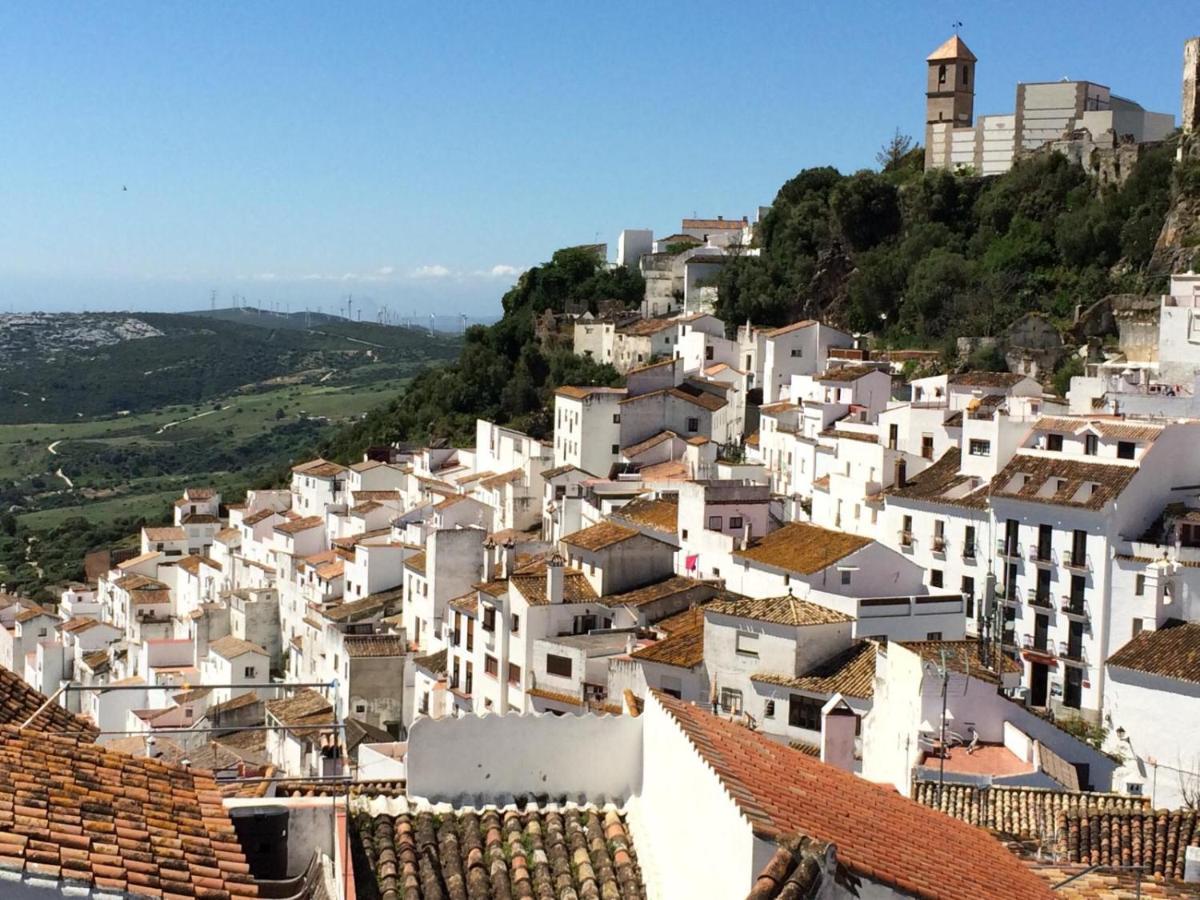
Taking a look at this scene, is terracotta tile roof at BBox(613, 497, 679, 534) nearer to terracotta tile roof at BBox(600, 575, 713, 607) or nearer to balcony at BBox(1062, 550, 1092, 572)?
terracotta tile roof at BBox(600, 575, 713, 607)

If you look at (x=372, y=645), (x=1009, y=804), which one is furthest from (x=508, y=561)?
(x=1009, y=804)

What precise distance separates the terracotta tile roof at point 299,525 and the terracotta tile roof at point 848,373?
17494 millimetres

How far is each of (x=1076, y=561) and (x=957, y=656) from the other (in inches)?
400

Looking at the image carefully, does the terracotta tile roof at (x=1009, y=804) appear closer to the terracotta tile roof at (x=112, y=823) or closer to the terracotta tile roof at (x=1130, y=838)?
the terracotta tile roof at (x=1130, y=838)

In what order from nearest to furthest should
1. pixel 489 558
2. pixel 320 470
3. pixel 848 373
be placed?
pixel 489 558
pixel 848 373
pixel 320 470

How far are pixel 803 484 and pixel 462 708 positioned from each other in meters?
14.0

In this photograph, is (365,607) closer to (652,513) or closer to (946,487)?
(652,513)

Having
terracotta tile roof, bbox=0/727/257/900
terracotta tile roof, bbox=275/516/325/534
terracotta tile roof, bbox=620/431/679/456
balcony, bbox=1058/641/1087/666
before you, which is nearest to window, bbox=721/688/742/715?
balcony, bbox=1058/641/1087/666

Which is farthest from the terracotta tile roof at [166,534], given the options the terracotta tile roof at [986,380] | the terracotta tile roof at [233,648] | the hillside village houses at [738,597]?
the terracotta tile roof at [986,380]

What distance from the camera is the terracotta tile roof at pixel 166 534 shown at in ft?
205

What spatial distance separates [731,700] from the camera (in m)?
26.2

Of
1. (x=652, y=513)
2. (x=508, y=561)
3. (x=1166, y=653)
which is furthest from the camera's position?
(x=652, y=513)

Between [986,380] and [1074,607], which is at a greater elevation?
[986,380]

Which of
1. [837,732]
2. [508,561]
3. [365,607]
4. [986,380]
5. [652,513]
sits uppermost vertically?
[986,380]
